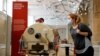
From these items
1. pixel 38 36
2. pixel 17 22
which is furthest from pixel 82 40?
pixel 17 22

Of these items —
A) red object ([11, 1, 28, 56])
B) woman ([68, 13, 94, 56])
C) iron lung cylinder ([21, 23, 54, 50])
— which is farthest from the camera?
red object ([11, 1, 28, 56])

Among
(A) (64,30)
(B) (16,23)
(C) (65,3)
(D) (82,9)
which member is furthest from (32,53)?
(A) (64,30)

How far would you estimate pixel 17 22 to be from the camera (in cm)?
787

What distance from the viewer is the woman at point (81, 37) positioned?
4.21 meters

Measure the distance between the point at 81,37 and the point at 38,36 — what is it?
3.59 feet

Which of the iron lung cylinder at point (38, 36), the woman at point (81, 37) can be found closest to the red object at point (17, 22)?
the iron lung cylinder at point (38, 36)

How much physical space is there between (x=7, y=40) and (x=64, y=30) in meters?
14.2

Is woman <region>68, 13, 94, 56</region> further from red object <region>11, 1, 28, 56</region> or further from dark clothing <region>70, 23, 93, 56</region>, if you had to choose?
red object <region>11, 1, 28, 56</region>

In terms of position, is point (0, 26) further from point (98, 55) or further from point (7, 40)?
point (98, 55)

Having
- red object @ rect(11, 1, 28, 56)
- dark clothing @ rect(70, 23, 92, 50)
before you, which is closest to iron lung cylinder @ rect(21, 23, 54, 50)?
dark clothing @ rect(70, 23, 92, 50)

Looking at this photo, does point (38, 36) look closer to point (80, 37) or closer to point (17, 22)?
point (80, 37)

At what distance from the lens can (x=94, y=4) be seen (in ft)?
27.6

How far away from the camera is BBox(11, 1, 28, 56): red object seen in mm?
7863

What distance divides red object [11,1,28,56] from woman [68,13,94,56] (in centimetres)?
375
